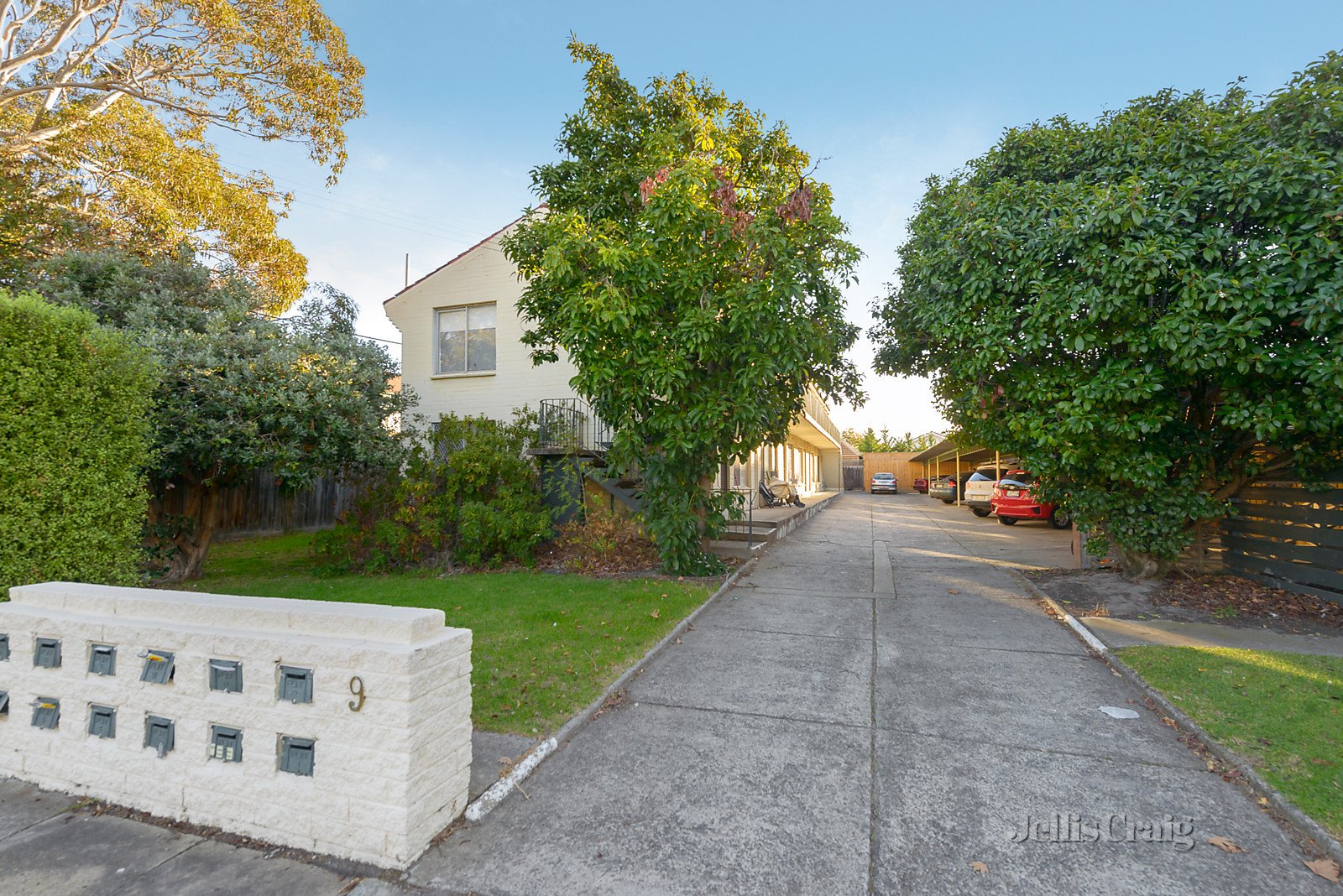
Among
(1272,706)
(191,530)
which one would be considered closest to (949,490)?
(1272,706)

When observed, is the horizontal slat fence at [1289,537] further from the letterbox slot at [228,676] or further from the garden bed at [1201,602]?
the letterbox slot at [228,676]

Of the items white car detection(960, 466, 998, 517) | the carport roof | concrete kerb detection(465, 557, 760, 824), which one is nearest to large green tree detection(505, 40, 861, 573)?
concrete kerb detection(465, 557, 760, 824)

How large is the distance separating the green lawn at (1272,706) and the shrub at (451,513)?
7.38 meters

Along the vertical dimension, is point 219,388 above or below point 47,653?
above

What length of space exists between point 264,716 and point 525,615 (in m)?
3.72

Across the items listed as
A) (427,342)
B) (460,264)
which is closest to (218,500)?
(427,342)

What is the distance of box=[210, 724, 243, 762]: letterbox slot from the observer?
2.77 meters

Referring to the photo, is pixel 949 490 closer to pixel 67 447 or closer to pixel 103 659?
pixel 67 447

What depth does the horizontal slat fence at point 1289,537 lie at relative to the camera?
6.40 meters

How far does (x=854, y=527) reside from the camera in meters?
15.8

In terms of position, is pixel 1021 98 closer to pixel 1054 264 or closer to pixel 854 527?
pixel 1054 264

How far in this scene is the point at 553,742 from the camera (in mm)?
3631

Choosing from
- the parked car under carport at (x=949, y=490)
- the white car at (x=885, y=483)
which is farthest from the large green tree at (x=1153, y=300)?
the white car at (x=885, y=483)

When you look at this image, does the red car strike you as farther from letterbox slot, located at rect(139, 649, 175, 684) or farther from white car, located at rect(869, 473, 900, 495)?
white car, located at rect(869, 473, 900, 495)
